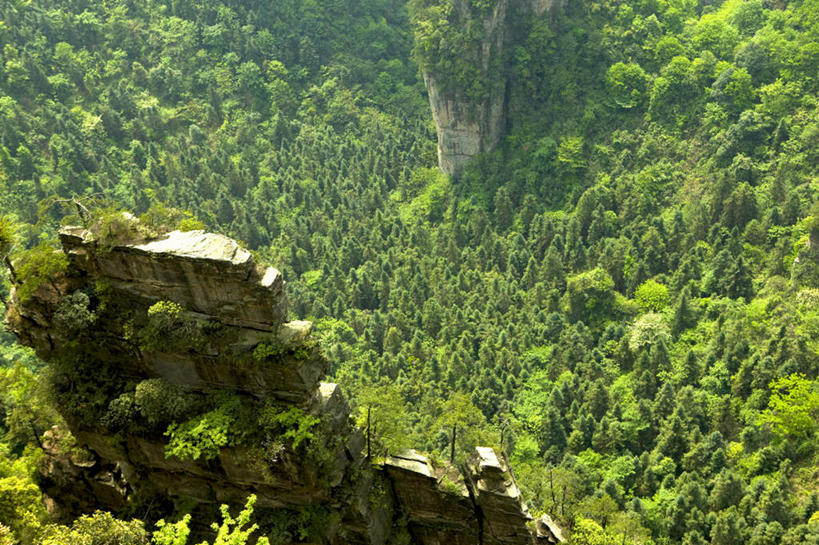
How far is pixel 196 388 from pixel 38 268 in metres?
9.77

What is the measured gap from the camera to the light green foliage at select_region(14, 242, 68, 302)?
3077cm

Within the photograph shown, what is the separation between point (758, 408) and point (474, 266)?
119 feet

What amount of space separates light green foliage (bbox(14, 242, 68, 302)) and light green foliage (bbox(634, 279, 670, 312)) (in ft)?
198

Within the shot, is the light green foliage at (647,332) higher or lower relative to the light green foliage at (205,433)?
lower

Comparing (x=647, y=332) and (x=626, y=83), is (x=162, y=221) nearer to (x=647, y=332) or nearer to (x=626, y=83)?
(x=647, y=332)

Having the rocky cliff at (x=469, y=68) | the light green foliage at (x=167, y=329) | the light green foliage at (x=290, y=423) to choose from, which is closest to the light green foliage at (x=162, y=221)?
the light green foliage at (x=167, y=329)

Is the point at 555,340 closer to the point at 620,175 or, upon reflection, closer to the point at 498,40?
the point at 620,175

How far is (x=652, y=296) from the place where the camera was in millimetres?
71438

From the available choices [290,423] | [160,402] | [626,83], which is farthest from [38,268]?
[626,83]

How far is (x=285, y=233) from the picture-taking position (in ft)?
286

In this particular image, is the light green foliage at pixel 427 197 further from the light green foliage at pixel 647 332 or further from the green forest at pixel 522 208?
the light green foliage at pixel 647 332

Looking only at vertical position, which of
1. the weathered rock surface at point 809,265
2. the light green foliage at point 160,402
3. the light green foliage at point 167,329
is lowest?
the weathered rock surface at point 809,265

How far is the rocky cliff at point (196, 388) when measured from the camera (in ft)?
98.4

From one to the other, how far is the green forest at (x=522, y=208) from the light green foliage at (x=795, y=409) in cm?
19
